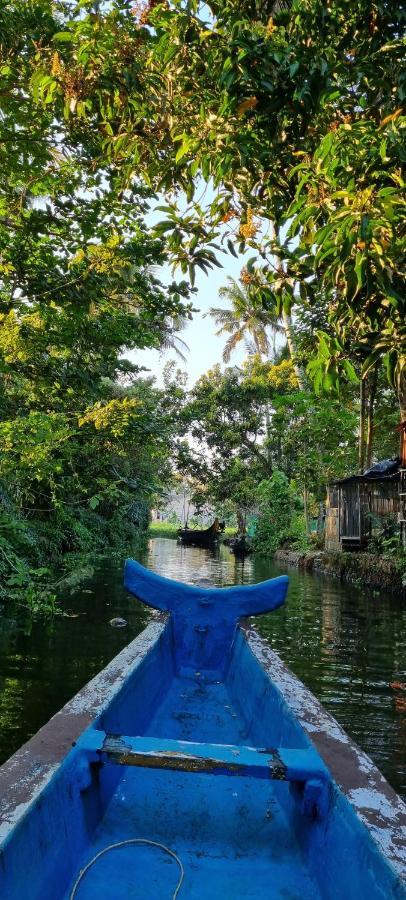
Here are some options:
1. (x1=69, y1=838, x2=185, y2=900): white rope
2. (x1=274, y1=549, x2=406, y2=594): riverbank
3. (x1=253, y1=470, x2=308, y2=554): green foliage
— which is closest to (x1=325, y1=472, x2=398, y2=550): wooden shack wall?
(x1=274, y1=549, x2=406, y2=594): riverbank

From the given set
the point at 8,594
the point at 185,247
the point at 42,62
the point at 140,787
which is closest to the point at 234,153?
the point at 185,247

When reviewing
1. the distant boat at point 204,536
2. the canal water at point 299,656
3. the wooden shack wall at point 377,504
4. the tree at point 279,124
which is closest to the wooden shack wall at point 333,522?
the wooden shack wall at point 377,504

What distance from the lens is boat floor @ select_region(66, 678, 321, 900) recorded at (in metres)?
1.93

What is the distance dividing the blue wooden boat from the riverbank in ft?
33.6

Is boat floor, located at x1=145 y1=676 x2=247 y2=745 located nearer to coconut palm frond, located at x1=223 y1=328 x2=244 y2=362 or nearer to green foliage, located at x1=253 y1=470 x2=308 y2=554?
green foliage, located at x1=253 y1=470 x2=308 y2=554

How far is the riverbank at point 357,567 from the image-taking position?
12953mm

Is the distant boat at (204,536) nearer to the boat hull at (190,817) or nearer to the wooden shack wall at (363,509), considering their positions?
the wooden shack wall at (363,509)

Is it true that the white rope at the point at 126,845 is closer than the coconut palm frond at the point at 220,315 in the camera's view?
Yes

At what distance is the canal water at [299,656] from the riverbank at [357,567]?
0.90 meters

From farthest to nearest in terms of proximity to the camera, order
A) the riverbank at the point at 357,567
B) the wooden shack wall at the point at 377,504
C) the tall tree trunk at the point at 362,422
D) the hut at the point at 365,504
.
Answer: the tall tree trunk at the point at 362,422
the wooden shack wall at the point at 377,504
the hut at the point at 365,504
the riverbank at the point at 357,567

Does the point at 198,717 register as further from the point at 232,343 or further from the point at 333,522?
the point at 232,343

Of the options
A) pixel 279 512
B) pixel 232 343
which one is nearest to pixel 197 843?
pixel 279 512

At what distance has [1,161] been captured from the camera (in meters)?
6.73

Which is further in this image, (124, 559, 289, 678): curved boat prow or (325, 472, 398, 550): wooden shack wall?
(325, 472, 398, 550): wooden shack wall
